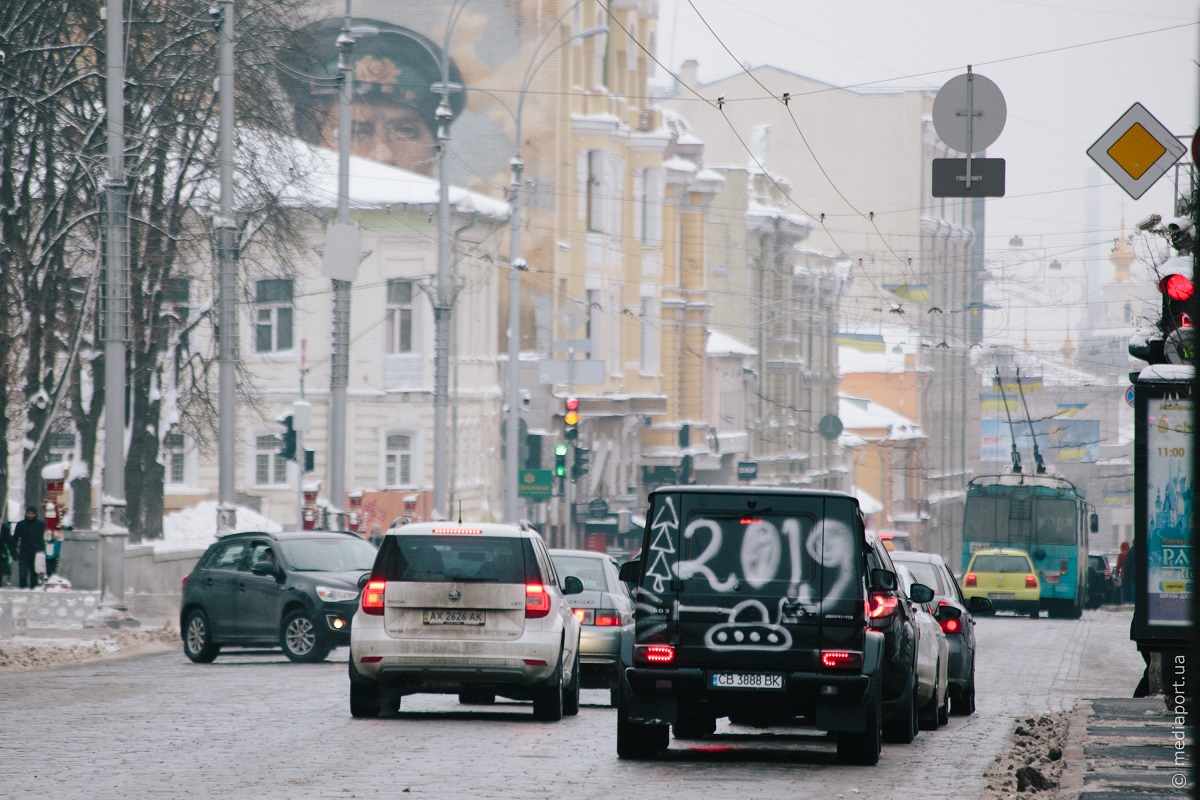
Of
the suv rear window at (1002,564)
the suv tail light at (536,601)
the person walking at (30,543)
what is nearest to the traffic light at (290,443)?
the person walking at (30,543)

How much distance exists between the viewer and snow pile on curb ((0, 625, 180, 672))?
24.7 metres

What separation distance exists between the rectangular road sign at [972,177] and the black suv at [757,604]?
5.71 m

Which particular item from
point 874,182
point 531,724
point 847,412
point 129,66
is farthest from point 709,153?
point 531,724

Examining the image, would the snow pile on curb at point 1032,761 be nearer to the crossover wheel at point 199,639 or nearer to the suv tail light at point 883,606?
the suv tail light at point 883,606

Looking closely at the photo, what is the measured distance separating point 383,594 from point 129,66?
2383 centimetres

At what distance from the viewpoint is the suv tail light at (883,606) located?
14.2 metres

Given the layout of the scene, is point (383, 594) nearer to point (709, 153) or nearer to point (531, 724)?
point (531, 724)

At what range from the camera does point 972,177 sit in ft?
60.8

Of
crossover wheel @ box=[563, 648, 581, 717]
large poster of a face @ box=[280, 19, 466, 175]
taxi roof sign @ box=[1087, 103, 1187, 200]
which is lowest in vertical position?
crossover wheel @ box=[563, 648, 581, 717]

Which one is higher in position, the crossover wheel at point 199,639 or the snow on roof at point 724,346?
the snow on roof at point 724,346

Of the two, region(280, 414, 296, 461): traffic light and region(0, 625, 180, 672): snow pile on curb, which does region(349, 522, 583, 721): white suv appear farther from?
region(280, 414, 296, 461): traffic light

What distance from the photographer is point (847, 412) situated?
107 meters

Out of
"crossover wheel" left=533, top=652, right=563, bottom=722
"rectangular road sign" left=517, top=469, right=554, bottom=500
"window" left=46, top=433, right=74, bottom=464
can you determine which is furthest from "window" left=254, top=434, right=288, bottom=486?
"crossover wheel" left=533, top=652, right=563, bottom=722

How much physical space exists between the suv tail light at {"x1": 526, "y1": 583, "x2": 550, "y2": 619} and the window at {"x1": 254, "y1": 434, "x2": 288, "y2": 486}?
42336 millimetres
